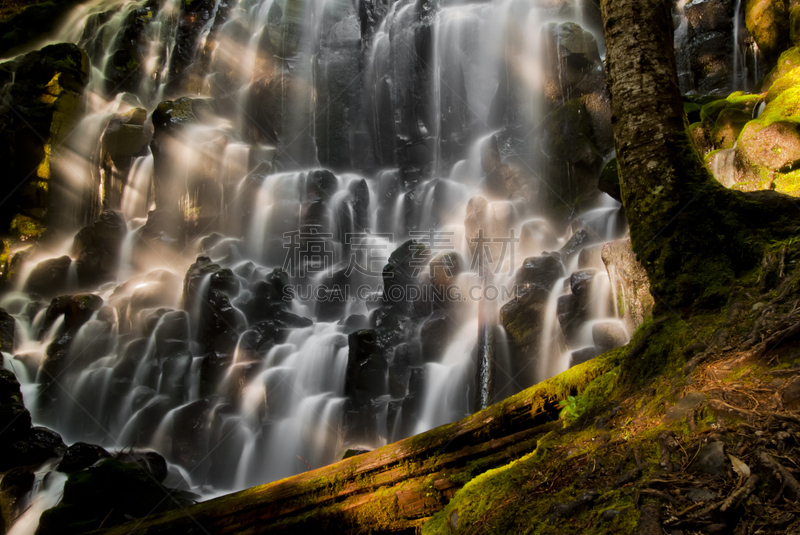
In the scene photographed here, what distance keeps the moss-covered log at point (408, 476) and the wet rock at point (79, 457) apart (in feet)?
23.3

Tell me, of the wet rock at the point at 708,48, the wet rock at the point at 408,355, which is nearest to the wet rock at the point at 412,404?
the wet rock at the point at 408,355

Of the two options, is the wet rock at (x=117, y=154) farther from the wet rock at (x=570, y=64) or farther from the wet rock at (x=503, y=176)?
the wet rock at (x=570, y=64)

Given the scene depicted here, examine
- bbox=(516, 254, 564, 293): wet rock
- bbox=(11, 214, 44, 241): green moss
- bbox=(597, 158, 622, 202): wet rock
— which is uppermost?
bbox=(597, 158, 622, 202): wet rock

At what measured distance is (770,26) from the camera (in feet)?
37.2

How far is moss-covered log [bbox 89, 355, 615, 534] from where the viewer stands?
2.80 metres

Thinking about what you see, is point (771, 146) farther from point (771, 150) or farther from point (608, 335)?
point (608, 335)

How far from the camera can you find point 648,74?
3105mm

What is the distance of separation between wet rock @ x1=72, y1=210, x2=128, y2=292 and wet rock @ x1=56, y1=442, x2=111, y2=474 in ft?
38.8

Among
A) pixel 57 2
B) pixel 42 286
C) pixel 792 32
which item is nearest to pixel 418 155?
pixel 792 32

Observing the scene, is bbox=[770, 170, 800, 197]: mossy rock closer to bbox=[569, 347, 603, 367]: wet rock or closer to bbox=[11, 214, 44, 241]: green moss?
bbox=[569, 347, 603, 367]: wet rock

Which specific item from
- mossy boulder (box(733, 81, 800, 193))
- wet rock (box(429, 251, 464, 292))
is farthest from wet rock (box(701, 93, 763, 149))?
wet rock (box(429, 251, 464, 292))

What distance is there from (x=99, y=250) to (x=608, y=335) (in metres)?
19.6

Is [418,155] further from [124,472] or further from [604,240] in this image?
[124,472]

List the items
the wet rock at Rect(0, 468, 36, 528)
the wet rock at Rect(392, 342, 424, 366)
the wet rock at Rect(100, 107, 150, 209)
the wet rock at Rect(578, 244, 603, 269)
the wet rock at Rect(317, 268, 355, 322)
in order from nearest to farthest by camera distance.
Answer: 1. the wet rock at Rect(0, 468, 36, 528)
2. the wet rock at Rect(578, 244, 603, 269)
3. the wet rock at Rect(392, 342, 424, 366)
4. the wet rock at Rect(317, 268, 355, 322)
5. the wet rock at Rect(100, 107, 150, 209)
